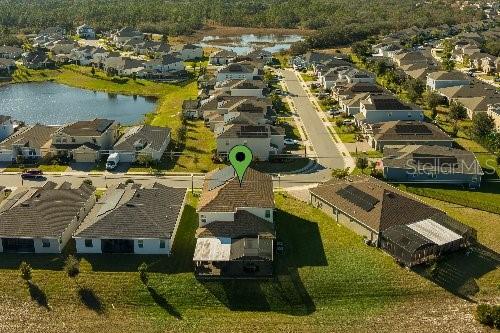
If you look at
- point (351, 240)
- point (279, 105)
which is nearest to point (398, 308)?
point (351, 240)

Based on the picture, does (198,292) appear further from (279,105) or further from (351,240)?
(279,105)

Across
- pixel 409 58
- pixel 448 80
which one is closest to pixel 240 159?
pixel 448 80

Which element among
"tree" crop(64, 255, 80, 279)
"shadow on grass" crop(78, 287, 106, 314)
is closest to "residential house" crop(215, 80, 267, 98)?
"tree" crop(64, 255, 80, 279)

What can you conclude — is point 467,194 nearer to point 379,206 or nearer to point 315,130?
point 379,206

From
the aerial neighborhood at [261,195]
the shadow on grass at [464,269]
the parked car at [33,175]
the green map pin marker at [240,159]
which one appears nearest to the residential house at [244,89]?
the aerial neighborhood at [261,195]

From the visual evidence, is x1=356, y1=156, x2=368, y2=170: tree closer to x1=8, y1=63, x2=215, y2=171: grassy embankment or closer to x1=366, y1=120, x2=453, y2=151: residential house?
x1=366, y1=120, x2=453, y2=151: residential house
